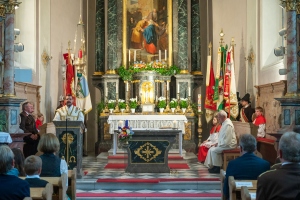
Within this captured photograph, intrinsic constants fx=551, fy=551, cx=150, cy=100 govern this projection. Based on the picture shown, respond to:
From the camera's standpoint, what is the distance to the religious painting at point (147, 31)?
1812 centimetres

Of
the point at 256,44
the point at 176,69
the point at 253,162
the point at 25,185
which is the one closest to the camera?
the point at 25,185

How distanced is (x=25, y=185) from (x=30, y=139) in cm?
760

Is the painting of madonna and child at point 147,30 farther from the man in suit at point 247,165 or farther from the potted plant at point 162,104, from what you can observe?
the man in suit at point 247,165

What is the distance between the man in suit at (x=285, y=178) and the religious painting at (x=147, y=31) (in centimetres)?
1376

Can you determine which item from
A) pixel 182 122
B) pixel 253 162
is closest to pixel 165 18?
pixel 182 122

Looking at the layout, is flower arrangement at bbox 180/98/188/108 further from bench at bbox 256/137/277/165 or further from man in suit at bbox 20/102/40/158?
man in suit at bbox 20/102/40/158

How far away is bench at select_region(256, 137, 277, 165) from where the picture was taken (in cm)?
1210

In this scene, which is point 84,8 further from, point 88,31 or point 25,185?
point 25,185

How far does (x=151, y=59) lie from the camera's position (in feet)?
59.6

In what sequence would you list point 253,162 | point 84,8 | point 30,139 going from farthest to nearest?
point 84,8 < point 30,139 < point 253,162

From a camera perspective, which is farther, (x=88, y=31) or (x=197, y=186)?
(x=88, y=31)

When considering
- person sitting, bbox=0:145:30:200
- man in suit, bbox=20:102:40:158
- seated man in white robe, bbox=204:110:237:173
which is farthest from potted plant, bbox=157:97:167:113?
person sitting, bbox=0:145:30:200

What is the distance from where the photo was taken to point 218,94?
52.4 feet

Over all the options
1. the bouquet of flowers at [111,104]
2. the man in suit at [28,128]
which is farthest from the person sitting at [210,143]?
the bouquet of flowers at [111,104]
